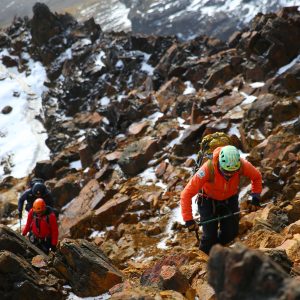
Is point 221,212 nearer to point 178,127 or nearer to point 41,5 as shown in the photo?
point 178,127

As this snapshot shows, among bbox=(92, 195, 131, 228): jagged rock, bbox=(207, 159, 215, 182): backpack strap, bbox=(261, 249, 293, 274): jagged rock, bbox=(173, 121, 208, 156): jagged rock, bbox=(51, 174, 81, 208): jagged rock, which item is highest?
bbox=(207, 159, 215, 182): backpack strap

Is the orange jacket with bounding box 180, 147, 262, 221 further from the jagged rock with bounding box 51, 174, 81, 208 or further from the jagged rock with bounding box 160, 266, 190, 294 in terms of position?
the jagged rock with bounding box 51, 174, 81, 208

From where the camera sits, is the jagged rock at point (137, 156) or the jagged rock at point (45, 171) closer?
the jagged rock at point (137, 156)

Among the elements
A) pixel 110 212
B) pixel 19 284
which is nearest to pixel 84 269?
pixel 19 284

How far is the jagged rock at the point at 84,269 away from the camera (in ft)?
25.3

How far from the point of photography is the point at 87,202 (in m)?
18.9

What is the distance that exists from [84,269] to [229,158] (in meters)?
3.61

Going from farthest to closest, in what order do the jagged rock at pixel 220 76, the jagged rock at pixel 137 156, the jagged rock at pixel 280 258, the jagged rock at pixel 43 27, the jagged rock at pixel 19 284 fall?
the jagged rock at pixel 43 27, the jagged rock at pixel 220 76, the jagged rock at pixel 137 156, the jagged rock at pixel 19 284, the jagged rock at pixel 280 258

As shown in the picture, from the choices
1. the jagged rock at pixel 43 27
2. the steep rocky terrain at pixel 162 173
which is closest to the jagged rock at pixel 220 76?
the steep rocky terrain at pixel 162 173

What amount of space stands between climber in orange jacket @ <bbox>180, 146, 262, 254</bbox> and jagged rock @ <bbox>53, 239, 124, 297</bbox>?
1.95 metres

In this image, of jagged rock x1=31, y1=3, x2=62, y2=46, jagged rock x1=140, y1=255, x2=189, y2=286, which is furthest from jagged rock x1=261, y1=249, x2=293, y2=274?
jagged rock x1=31, y1=3, x2=62, y2=46

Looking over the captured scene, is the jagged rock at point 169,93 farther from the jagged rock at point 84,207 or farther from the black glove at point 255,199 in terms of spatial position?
the black glove at point 255,199

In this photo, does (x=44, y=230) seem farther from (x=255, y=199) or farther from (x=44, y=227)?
(x=255, y=199)

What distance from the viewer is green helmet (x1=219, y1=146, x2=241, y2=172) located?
769 centimetres
